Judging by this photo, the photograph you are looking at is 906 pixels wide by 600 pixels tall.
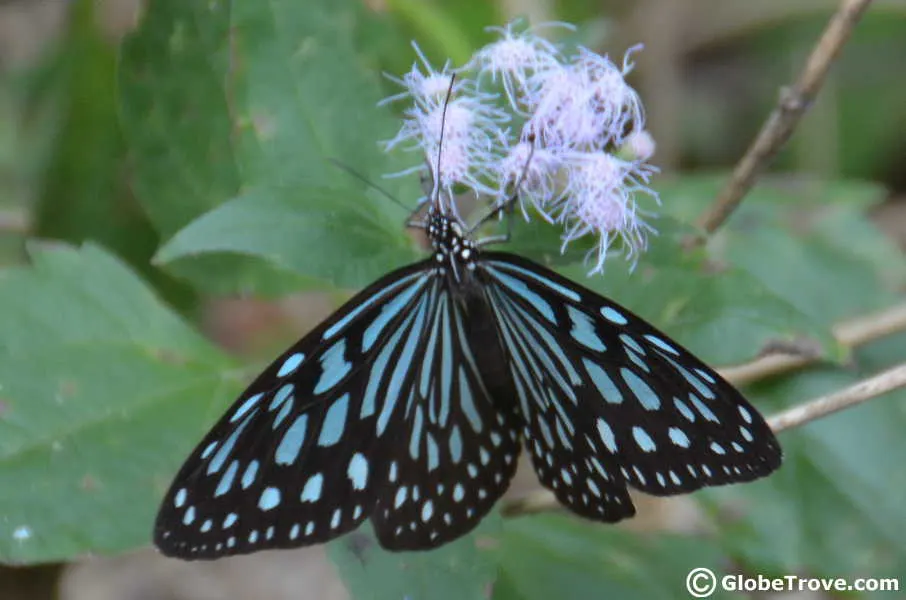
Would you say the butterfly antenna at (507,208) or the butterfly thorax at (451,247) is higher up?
the butterfly antenna at (507,208)

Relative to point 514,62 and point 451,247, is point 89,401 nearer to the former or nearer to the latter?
point 451,247

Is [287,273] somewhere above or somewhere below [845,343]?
above

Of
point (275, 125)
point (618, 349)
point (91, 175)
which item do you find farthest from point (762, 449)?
point (91, 175)

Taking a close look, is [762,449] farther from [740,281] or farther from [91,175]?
[91,175]

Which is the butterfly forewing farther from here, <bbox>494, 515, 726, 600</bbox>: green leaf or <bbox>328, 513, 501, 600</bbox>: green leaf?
<bbox>494, 515, 726, 600</bbox>: green leaf

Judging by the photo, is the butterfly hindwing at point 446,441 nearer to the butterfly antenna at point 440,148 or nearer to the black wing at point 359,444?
the black wing at point 359,444

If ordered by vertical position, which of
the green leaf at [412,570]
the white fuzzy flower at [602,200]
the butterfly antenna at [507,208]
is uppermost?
the butterfly antenna at [507,208]

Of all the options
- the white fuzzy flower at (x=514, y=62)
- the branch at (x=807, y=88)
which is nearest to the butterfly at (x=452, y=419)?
the white fuzzy flower at (x=514, y=62)

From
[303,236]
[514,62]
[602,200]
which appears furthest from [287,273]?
[602,200]
